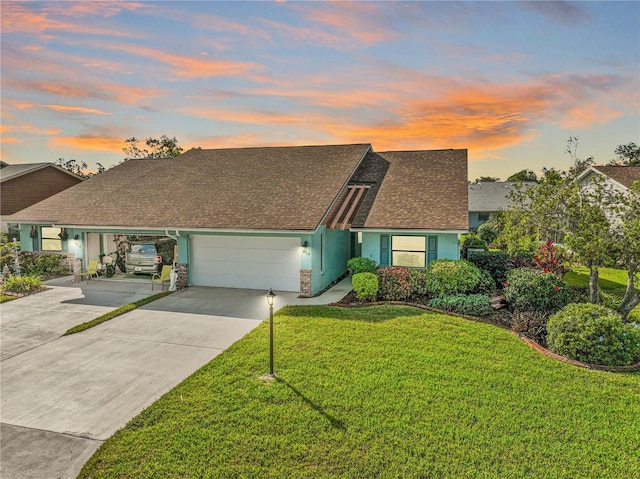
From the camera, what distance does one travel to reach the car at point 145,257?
624 inches

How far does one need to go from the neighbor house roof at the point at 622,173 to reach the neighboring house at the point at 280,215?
42.2 feet

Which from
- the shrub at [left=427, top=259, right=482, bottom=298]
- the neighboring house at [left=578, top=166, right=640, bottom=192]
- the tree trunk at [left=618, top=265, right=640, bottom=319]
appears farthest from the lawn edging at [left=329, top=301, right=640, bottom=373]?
the neighboring house at [left=578, top=166, right=640, bottom=192]

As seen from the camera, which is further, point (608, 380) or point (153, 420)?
point (608, 380)

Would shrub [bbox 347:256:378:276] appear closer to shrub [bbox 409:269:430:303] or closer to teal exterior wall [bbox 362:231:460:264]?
teal exterior wall [bbox 362:231:460:264]

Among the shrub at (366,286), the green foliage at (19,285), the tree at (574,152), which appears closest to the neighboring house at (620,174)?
the tree at (574,152)

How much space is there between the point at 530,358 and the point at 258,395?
226 inches

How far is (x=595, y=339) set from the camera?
7.96m

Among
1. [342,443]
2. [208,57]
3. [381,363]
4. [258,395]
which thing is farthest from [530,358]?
[208,57]

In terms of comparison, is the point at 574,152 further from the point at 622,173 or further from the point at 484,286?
the point at 622,173

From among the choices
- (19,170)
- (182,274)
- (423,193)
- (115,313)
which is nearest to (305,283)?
(182,274)

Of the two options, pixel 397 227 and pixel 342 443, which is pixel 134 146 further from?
pixel 342 443

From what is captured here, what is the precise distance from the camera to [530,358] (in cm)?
802

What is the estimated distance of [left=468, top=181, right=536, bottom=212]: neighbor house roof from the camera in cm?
3959

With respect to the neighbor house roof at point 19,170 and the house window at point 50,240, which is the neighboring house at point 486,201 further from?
the neighbor house roof at point 19,170
